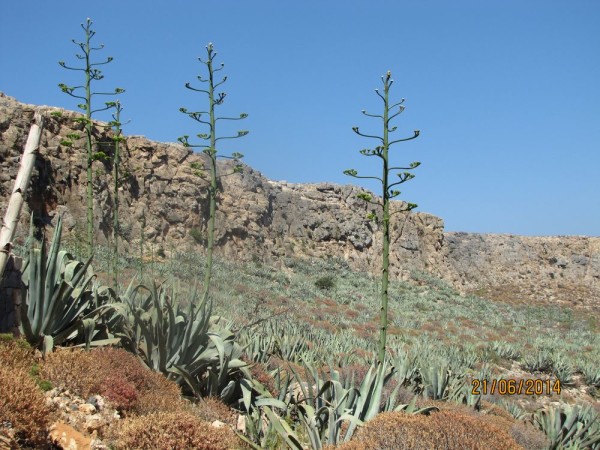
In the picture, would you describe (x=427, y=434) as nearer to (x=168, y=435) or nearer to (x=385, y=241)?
(x=168, y=435)

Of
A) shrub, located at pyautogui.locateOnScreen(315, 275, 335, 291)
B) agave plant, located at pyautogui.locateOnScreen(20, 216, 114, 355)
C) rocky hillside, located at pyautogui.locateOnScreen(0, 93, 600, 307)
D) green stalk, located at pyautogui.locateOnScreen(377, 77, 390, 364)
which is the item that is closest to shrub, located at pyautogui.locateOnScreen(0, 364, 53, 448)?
agave plant, located at pyautogui.locateOnScreen(20, 216, 114, 355)

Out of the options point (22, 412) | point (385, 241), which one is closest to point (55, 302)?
point (22, 412)

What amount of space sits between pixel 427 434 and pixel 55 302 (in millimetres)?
3310

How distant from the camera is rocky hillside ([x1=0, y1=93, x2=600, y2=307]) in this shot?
907 inches

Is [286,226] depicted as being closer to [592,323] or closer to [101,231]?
[101,231]

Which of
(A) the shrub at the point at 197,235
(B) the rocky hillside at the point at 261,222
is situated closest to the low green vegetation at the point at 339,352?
(A) the shrub at the point at 197,235

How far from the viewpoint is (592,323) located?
33000mm

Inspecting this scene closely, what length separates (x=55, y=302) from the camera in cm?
463

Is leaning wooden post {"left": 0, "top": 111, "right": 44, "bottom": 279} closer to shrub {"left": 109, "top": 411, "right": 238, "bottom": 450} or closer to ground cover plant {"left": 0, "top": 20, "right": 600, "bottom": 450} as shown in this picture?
ground cover plant {"left": 0, "top": 20, "right": 600, "bottom": 450}

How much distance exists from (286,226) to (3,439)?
113 ft

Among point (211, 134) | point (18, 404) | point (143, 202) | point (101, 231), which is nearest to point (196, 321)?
point (18, 404)

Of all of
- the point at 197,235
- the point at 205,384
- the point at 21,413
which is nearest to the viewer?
the point at 21,413

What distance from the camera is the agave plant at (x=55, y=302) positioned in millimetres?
4512

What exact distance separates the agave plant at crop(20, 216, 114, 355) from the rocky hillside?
27.2ft
